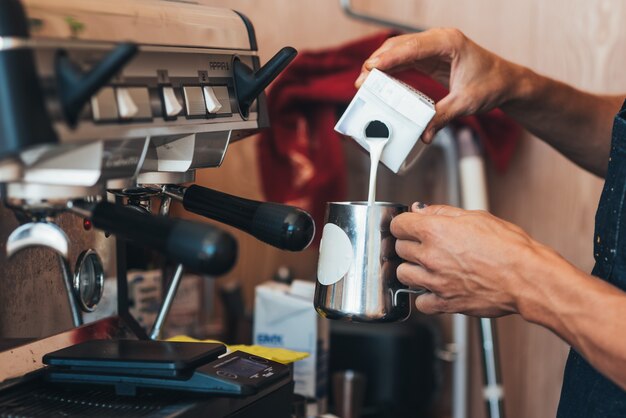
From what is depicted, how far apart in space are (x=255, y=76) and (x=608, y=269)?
1.35 feet

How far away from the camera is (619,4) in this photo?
1.42m

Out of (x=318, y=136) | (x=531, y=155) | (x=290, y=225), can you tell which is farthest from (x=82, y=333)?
(x=531, y=155)

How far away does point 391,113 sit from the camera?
0.79m

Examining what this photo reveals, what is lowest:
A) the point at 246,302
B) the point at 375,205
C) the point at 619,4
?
the point at 246,302

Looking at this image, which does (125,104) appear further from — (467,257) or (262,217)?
(467,257)

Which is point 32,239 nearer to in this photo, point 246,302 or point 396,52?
point 396,52

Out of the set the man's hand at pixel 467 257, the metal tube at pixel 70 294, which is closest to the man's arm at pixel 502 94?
the man's hand at pixel 467 257

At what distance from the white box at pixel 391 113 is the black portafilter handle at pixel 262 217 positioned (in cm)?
16

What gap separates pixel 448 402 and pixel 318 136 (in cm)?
65

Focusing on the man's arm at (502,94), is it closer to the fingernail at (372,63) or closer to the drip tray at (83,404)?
the fingernail at (372,63)

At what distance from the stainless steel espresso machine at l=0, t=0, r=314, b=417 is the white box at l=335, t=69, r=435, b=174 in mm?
95

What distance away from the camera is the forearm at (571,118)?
1.04 m

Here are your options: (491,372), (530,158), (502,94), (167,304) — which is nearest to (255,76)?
(167,304)

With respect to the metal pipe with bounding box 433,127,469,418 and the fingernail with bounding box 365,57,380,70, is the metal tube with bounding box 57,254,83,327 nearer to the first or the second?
the fingernail with bounding box 365,57,380,70
